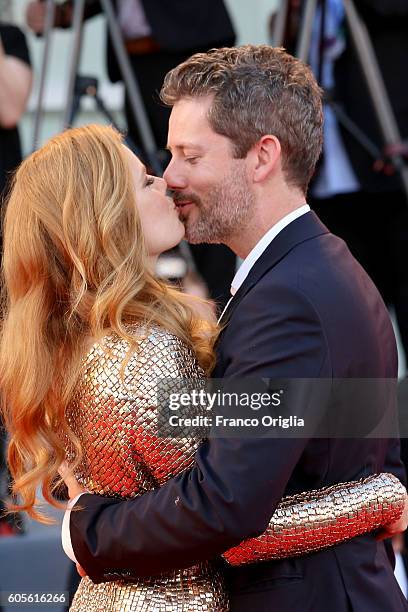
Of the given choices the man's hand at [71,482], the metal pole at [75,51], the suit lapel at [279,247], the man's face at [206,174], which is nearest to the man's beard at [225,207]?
the man's face at [206,174]

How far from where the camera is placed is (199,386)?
178 cm

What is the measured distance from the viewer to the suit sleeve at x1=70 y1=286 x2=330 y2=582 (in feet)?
5.22

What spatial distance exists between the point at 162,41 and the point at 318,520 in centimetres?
194

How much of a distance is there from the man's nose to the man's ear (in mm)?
152

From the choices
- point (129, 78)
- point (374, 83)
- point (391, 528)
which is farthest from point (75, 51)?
point (391, 528)

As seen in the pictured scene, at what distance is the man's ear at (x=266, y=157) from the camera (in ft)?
6.36

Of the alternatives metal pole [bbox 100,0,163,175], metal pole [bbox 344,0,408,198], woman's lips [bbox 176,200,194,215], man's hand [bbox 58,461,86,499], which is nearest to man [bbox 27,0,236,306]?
metal pole [bbox 100,0,163,175]

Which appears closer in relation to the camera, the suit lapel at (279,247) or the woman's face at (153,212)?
the suit lapel at (279,247)

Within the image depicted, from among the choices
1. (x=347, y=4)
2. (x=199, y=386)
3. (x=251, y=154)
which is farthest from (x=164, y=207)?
(x=347, y=4)

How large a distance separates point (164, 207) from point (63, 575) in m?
1.53

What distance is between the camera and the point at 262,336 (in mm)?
1647

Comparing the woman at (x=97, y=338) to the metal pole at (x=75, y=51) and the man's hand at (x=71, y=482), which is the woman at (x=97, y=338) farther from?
the metal pole at (x=75, y=51)

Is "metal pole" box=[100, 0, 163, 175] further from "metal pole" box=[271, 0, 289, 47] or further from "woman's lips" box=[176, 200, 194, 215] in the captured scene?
"woman's lips" box=[176, 200, 194, 215]

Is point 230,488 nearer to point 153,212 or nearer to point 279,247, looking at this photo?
point 279,247
